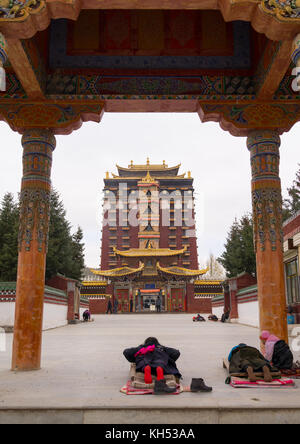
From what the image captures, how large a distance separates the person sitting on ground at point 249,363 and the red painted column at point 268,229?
2.52 feet

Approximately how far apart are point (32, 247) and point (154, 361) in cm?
246

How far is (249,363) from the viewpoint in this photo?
4.62 meters

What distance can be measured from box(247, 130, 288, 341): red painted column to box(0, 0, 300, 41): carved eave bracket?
6.75ft

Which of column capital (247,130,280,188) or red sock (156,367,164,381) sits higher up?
column capital (247,130,280,188)

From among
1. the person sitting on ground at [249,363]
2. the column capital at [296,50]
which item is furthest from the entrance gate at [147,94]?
the column capital at [296,50]

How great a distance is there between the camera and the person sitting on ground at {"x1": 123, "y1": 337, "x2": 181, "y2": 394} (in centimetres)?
409

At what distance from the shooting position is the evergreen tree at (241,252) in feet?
79.7

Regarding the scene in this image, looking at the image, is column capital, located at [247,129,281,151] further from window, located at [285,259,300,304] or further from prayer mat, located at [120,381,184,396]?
window, located at [285,259,300,304]

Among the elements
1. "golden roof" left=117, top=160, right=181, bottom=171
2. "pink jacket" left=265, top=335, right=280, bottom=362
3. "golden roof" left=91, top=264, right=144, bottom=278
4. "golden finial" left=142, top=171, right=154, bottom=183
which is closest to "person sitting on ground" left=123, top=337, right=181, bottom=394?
"pink jacket" left=265, top=335, right=280, bottom=362

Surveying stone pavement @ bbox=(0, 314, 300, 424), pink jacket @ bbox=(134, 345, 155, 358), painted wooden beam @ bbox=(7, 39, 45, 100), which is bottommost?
stone pavement @ bbox=(0, 314, 300, 424)

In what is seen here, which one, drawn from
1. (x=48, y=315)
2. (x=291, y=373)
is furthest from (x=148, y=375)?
(x=48, y=315)

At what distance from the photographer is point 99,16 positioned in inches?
237

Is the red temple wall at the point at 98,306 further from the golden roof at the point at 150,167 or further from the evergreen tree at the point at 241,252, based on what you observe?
the golden roof at the point at 150,167
